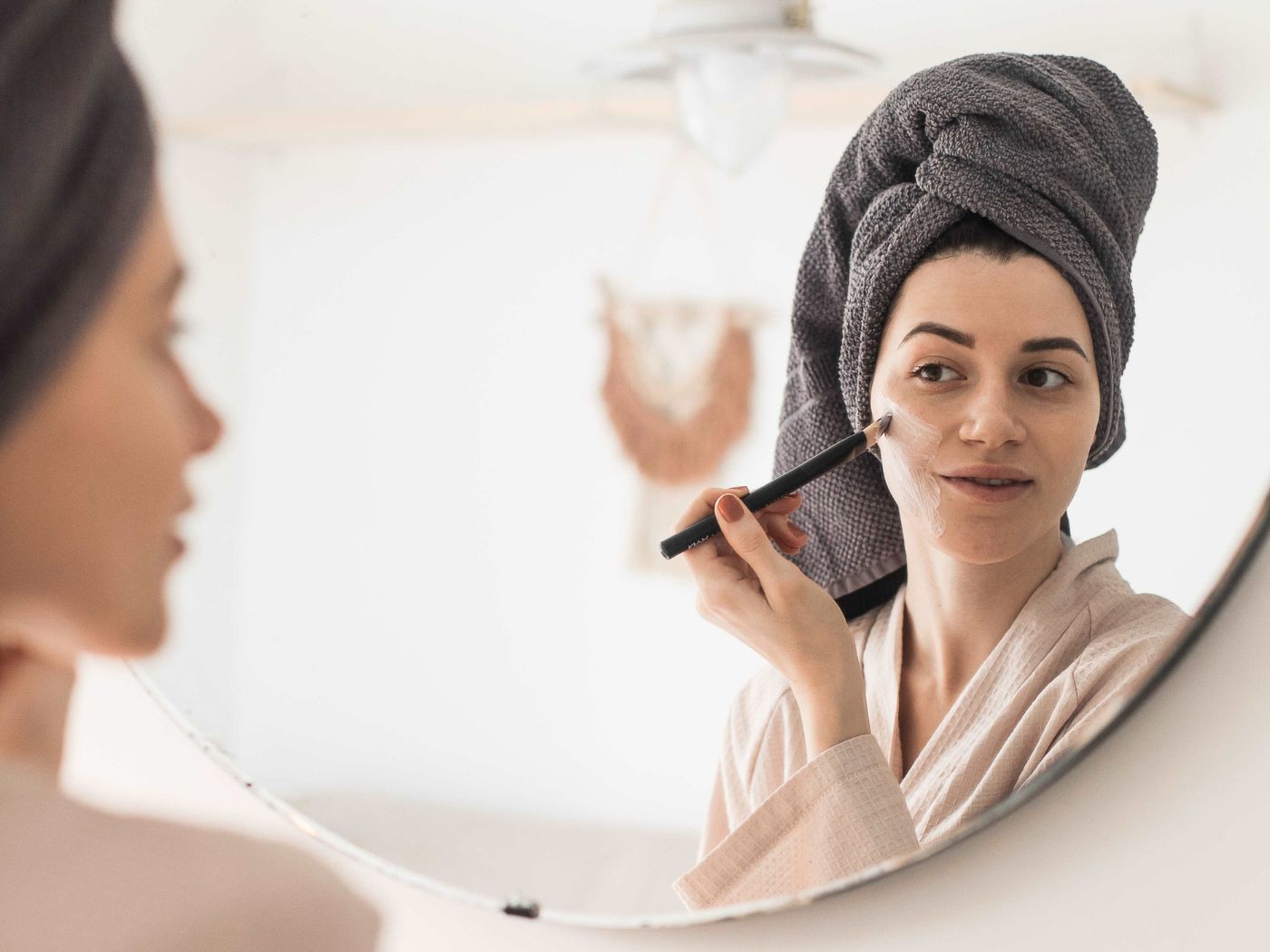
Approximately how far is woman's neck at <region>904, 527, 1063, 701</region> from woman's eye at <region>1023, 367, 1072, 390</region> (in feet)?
0.21

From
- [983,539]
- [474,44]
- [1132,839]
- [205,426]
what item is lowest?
[1132,839]

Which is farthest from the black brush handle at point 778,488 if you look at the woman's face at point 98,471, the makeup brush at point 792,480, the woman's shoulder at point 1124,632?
the woman's face at point 98,471

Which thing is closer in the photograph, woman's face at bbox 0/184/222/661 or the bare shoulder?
woman's face at bbox 0/184/222/661

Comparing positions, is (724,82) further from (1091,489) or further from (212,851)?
(212,851)

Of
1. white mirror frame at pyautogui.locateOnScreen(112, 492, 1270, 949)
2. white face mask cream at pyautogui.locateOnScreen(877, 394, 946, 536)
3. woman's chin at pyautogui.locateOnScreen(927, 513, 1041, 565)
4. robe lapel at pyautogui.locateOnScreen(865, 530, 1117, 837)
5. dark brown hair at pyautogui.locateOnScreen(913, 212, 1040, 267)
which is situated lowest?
white mirror frame at pyautogui.locateOnScreen(112, 492, 1270, 949)

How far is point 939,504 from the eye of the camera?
1.71 ft

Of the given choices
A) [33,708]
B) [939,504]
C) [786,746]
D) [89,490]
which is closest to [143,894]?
[33,708]

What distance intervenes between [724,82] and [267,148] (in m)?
0.24

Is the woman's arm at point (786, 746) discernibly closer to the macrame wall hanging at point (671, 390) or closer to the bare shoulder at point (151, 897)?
the macrame wall hanging at point (671, 390)

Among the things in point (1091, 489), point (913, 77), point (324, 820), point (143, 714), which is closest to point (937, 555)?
point (1091, 489)

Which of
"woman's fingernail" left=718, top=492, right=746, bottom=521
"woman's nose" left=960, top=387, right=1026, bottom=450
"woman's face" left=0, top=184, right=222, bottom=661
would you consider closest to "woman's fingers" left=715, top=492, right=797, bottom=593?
"woman's fingernail" left=718, top=492, right=746, bottom=521

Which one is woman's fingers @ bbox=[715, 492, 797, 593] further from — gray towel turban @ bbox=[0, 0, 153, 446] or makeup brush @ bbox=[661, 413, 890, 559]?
gray towel turban @ bbox=[0, 0, 153, 446]

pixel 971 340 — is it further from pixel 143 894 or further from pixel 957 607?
pixel 143 894

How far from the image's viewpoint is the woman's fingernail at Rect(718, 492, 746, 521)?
57 centimetres
